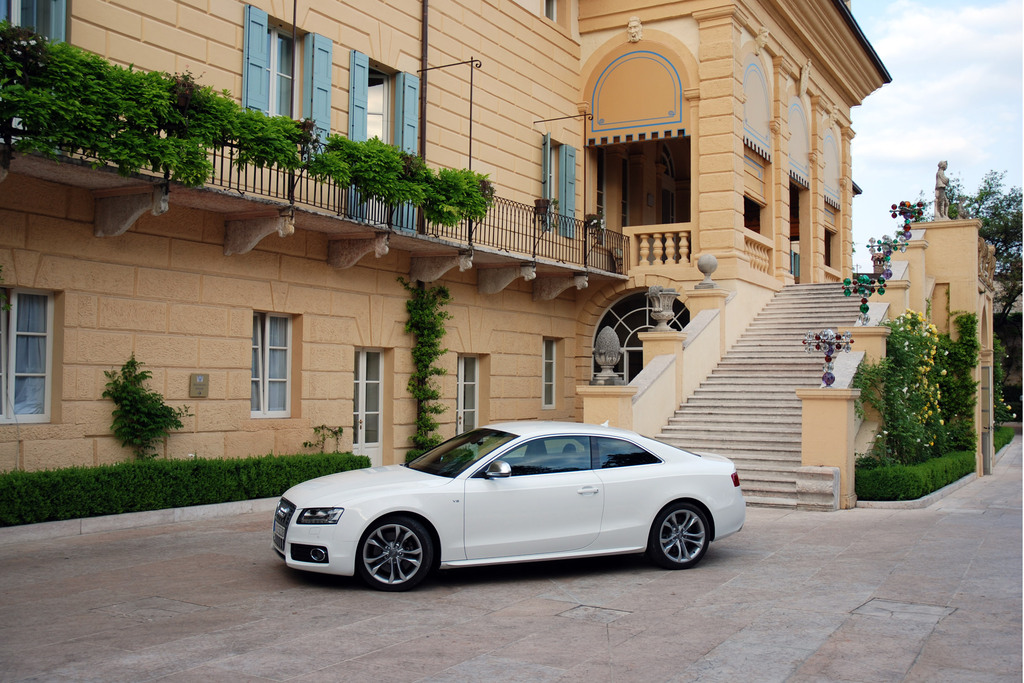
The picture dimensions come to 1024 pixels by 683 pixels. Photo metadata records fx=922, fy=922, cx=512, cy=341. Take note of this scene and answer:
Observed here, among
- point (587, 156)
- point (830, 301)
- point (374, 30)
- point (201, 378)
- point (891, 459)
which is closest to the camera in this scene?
point (201, 378)

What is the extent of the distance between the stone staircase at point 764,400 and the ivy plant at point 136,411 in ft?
26.6

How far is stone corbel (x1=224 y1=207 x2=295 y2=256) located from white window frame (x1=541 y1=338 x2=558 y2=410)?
30.7ft

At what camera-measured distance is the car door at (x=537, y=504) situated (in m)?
8.25

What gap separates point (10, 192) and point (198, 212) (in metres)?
2.64

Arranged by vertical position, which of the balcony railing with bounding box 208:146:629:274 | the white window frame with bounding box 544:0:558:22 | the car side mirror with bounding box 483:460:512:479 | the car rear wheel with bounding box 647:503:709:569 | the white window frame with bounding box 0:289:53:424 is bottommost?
the car rear wheel with bounding box 647:503:709:569

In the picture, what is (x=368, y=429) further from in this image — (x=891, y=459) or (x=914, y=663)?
(x=914, y=663)

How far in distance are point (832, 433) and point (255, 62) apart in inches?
393

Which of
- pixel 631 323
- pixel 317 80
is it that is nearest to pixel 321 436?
pixel 317 80

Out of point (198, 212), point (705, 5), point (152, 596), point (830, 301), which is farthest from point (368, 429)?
point (705, 5)

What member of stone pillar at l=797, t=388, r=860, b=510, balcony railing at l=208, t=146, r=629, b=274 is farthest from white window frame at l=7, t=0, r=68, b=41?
stone pillar at l=797, t=388, r=860, b=510

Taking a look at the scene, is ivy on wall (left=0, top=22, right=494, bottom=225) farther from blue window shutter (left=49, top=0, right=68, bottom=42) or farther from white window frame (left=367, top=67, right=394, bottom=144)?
white window frame (left=367, top=67, right=394, bottom=144)

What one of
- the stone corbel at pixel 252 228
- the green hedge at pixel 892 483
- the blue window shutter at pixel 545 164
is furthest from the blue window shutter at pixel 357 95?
the green hedge at pixel 892 483

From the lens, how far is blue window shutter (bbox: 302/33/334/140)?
14359 mm

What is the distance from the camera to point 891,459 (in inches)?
575
